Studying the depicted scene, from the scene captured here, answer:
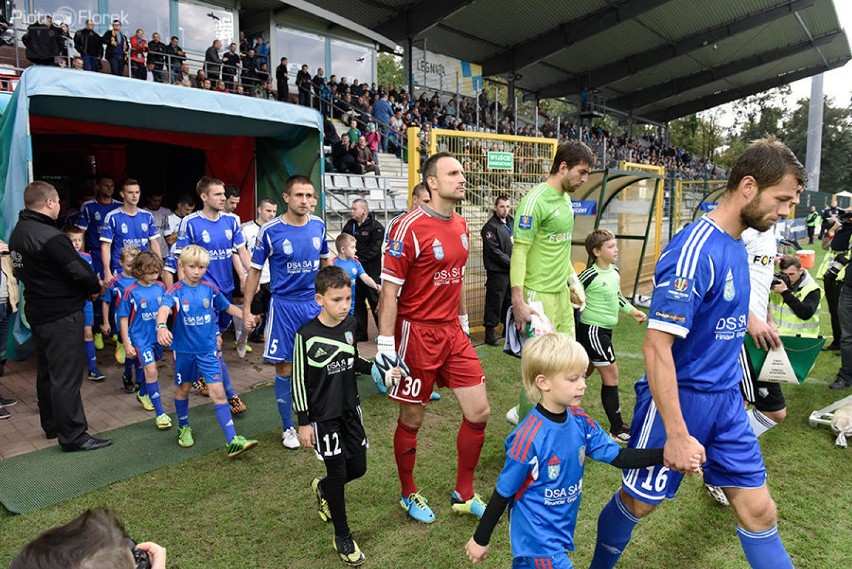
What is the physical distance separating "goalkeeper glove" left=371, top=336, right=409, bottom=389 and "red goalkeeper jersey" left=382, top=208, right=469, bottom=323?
0.28 meters

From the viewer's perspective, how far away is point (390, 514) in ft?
11.8

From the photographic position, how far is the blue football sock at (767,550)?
2.31m

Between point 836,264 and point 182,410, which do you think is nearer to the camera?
point 182,410

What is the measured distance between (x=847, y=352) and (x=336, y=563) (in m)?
6.13

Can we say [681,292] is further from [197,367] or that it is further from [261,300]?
[261,300]

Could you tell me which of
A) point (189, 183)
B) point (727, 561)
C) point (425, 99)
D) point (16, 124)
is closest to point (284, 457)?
point (727, 561)

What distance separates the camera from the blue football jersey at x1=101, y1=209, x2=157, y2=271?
22.1ft

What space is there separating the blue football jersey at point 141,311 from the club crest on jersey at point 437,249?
9.56 ft

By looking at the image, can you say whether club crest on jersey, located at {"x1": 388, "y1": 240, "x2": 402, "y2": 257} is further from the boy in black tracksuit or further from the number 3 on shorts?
the number 3 on shorts

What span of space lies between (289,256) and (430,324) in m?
1.63

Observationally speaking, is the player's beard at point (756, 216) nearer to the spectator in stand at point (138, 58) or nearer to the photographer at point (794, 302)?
the photographer at point (794, 302)

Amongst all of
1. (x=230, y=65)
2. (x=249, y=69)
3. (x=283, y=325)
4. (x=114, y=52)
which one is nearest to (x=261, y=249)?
(x=283, y=325)

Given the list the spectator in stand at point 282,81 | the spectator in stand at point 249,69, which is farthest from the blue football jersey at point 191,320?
the spectator in stand at point 249,69

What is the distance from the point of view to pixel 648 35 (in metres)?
26.8
